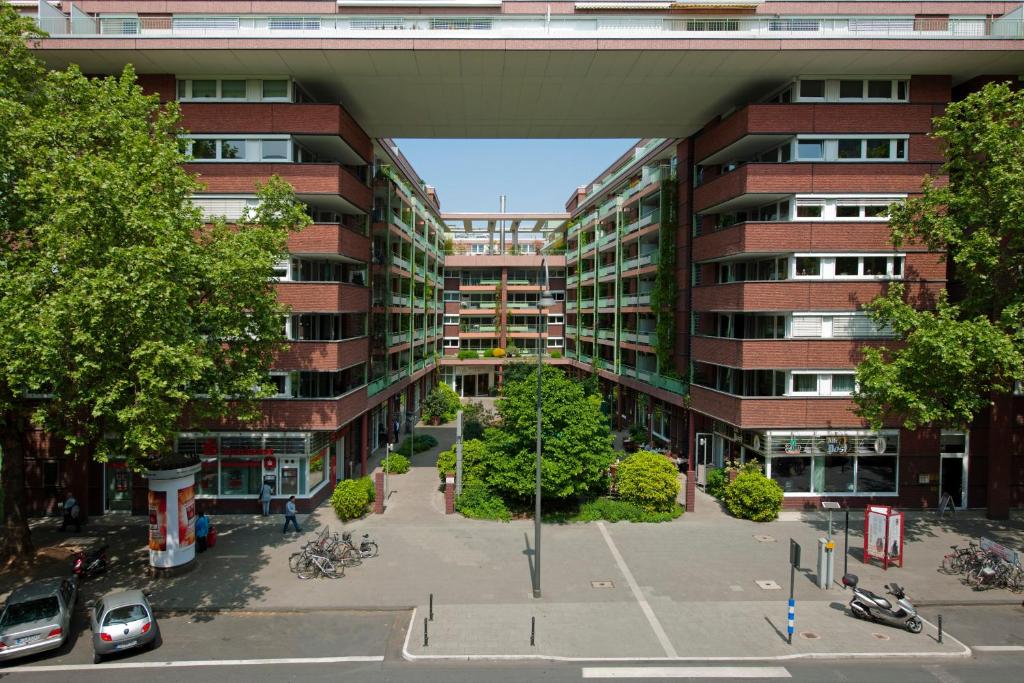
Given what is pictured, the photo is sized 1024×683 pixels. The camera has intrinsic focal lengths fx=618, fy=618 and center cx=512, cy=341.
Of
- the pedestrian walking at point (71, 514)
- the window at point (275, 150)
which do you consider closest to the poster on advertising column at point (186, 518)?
the pedestrian walking at point (71, 514)

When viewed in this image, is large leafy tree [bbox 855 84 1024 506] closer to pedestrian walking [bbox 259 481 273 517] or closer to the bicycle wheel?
the bicycle wheel

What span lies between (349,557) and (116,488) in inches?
454

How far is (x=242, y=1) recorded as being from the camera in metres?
25.0

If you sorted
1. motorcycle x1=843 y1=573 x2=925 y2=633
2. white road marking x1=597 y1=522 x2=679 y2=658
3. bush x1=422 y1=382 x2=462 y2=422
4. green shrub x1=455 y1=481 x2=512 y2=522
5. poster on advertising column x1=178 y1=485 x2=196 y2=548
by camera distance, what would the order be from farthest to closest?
bush x1=422 y1=382 x2=462 y2=422 → green shrub x1=455 y1=481 x2=512 y2=522 → poster on advertising column x1=178 y1=485 x2=196 y2=548 → motorcycle x1=843 y1=573 x2=925 y2=633 → white road marking x1=597 y1=522 x2=679 y2=658

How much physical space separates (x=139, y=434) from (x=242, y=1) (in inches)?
754

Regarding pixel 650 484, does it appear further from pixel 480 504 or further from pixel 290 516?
pixel 290 516

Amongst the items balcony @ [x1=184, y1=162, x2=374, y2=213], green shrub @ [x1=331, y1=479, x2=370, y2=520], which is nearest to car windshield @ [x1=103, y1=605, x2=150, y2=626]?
green shrub @ [x1=331, y1=479, x2=370, y2=520]

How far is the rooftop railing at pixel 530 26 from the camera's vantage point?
23.0 m

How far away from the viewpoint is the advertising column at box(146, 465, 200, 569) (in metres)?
18.2

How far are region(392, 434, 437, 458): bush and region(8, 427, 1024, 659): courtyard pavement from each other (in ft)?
33.9

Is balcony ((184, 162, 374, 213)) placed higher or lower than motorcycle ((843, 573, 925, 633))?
higher

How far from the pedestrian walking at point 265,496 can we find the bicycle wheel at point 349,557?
590cm

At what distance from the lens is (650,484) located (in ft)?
79.1

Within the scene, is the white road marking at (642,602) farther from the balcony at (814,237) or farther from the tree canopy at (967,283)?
the balcony at (814,237)
